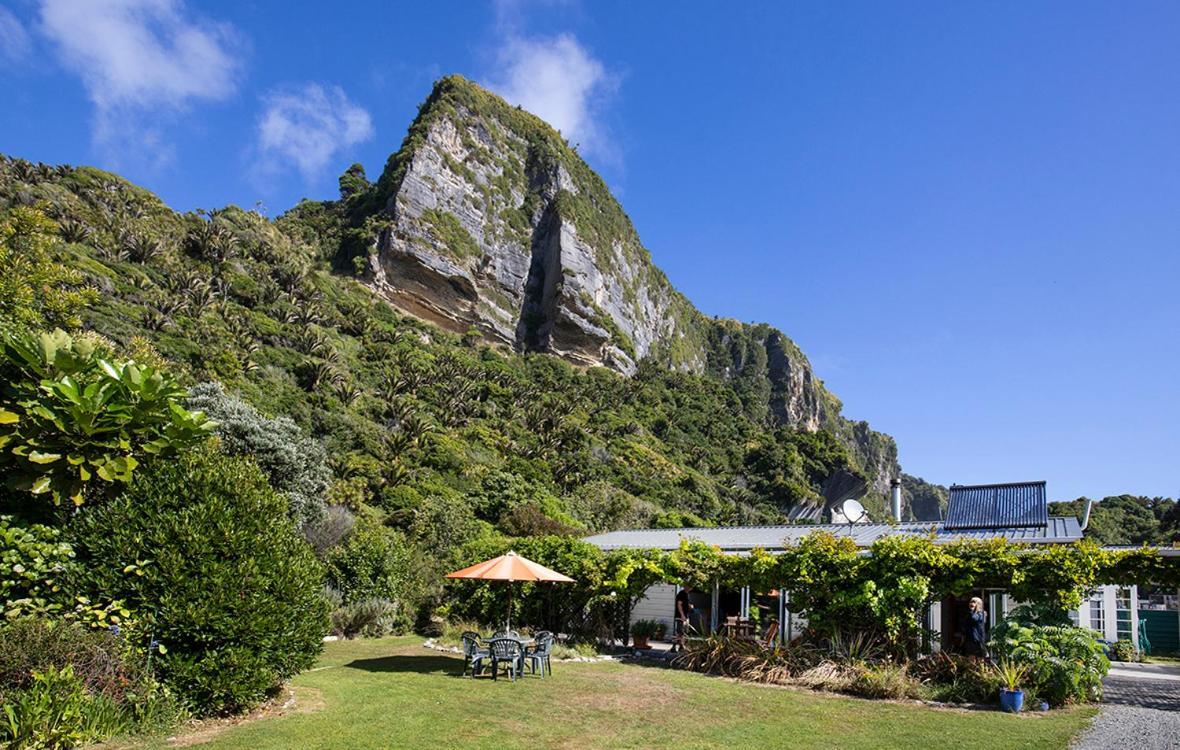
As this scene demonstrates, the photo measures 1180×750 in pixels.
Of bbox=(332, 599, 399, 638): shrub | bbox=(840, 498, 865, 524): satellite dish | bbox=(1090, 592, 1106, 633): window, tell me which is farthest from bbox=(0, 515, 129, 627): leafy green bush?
bbox=(1090, 592, 1106, 633): window

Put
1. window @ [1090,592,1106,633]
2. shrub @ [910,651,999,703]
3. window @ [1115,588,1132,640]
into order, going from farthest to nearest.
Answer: window @ [1115,588,1132,640], window @ [1090,592,1106,633], shrub @ [910,651,999,703]

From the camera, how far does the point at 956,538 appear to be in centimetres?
1547

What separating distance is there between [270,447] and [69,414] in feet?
63.5

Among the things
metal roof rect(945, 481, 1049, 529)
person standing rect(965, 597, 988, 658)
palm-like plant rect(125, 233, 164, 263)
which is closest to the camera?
person standing rect(965, 597, 988, 658)

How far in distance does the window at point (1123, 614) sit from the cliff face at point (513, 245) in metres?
53.0

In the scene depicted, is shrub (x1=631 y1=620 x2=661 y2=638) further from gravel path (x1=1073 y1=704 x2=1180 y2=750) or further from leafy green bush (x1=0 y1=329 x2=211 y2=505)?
leafy green bush (x1=0 y1=329 x2=211 y2=505)

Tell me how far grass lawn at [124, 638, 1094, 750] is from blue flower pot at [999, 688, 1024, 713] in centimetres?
29

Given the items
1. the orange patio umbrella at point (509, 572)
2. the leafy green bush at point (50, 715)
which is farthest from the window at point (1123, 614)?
the leafy green bush at point (50, 715)

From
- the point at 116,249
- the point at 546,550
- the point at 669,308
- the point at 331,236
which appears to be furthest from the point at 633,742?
the point at 669,308

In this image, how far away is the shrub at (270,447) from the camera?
24.9 m

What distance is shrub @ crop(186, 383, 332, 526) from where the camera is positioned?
81.6 feet

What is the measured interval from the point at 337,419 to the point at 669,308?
226ft

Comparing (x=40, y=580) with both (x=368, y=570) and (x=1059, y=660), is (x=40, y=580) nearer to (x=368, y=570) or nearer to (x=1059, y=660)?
(x=368, y=570)

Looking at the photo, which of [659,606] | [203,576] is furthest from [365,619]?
[203,576]
